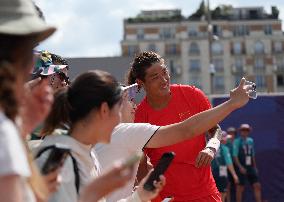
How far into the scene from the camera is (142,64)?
5.54 meters

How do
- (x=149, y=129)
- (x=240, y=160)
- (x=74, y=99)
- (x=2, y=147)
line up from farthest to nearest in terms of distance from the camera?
(x=240, y=160)
(x=149, y=129)
(x=74, y=99)
(x=2, y=147)

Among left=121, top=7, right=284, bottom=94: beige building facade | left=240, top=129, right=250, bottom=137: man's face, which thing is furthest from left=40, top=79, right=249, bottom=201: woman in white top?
left=121, top=7, right=284, bottom=94: beige building facade

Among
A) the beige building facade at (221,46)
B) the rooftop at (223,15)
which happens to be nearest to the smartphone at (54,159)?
the beige building facade at (221,46)

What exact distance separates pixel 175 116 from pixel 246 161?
1063 cm

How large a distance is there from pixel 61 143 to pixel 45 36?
2.95 feet

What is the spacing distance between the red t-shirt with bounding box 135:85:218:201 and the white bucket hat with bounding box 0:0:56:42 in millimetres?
3312

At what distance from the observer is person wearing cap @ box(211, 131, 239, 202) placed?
14938 mm

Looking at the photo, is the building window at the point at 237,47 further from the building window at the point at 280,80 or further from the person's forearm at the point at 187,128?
the person's forearm at the point at 187,128

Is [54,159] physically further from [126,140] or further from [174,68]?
[174,68]

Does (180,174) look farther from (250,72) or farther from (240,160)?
(250,72)

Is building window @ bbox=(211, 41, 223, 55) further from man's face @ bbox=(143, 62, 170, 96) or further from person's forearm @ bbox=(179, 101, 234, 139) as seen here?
person's forearm @ bbox=(179, 101, 234, 139)

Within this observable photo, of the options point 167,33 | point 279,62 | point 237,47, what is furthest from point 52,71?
point 279,62

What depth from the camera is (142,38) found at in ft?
322

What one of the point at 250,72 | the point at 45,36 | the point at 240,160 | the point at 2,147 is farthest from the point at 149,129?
the point at 250,72
